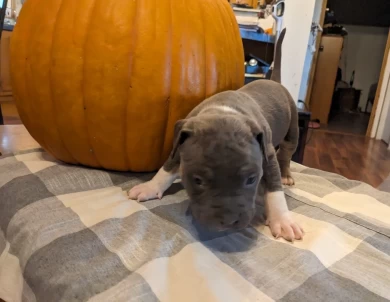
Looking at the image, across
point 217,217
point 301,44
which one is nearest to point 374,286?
point 217,217

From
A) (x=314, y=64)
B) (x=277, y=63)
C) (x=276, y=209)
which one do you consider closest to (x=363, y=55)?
(x=314, y=64)

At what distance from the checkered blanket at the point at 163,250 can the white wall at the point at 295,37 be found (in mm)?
1278

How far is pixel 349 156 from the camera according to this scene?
3.12 metres

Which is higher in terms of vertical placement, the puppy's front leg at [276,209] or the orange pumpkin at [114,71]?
the orange pumpkin at [114,71]

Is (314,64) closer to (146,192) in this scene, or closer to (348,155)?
(348,155)

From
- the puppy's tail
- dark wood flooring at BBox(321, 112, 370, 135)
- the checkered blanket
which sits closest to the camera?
the checkered blanket

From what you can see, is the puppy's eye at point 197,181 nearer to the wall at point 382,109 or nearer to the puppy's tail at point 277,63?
the puppy's tail at point 277,63

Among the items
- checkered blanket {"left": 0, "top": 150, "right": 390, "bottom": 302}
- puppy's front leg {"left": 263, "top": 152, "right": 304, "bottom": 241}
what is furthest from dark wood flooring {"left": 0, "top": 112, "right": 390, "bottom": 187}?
puppy's front leg {"left": 263, "top": 152, "right": 304, "bottom": 241}

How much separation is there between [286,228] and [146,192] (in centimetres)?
34

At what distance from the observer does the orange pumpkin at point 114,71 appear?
3.01ft

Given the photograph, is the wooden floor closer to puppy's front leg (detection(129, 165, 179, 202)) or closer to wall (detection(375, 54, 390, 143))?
wall (detection(375, 54, 390, 143))

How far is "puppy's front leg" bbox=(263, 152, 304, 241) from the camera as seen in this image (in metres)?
0.78

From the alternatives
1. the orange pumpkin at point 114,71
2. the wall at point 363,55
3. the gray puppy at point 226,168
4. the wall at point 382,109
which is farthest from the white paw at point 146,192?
the wall at point 363,55

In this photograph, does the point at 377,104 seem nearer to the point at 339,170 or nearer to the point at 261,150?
the point at 339,170
